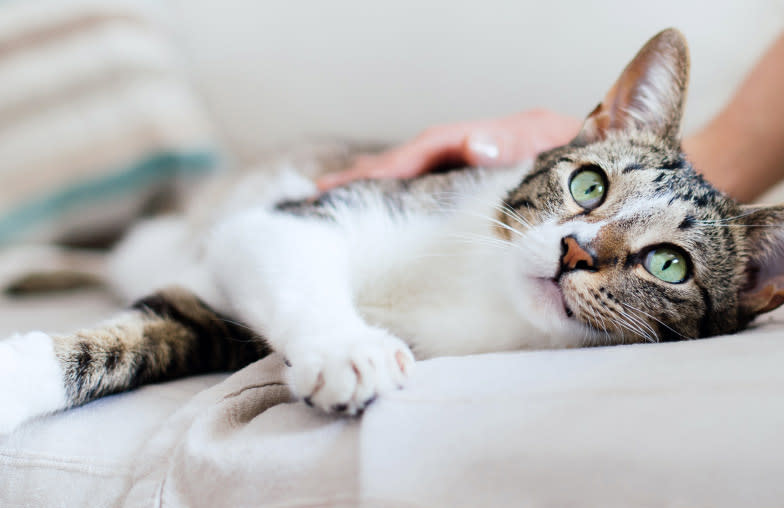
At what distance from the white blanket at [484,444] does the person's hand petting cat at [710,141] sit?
62 centimetres

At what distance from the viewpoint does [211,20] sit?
1708 millimetres

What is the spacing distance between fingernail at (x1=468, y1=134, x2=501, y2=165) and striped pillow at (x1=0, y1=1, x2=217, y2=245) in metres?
0.99

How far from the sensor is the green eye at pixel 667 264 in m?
0.71

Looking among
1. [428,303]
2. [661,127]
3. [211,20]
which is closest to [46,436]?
[428,303]

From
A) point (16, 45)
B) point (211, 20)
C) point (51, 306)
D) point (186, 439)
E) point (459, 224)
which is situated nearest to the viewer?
point (186, 439)

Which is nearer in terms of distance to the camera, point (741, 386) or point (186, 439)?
point (741, 386)

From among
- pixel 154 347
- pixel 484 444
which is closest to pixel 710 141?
pixel 484 444

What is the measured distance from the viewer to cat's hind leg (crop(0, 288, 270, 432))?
0.68 meters

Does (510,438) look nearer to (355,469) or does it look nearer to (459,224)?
(355,469)

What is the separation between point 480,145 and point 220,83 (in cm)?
104

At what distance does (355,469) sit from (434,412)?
9 cm

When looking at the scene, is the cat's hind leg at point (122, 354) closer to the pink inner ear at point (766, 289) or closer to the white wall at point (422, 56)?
the pink inner ear at point (766, 289)

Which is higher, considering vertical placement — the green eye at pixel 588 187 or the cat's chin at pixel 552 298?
the green eye at pixel 588 187

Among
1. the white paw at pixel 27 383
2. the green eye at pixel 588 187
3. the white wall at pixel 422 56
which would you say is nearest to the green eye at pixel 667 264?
the green eye at pixel 588 187
